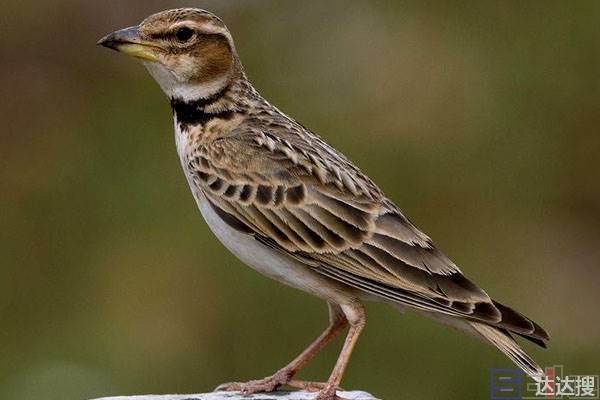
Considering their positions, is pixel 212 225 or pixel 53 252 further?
pixel 53 252

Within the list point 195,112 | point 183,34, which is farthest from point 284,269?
point 183,34

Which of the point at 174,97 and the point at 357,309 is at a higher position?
the point at 174,97

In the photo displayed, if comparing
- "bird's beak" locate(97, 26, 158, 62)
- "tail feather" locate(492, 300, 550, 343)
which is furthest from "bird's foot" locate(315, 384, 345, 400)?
"bird's beak" locate(97, 26, 158, 62)

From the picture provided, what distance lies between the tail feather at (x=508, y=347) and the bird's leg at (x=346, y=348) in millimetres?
695

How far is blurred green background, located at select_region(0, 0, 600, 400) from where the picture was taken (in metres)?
12.6

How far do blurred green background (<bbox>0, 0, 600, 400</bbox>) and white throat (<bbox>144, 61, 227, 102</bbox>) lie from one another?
365cm

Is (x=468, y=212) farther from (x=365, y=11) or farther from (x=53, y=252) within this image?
(x=53, y=252)

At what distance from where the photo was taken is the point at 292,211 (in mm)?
8820

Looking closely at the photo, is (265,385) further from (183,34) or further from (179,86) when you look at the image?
(183,34)

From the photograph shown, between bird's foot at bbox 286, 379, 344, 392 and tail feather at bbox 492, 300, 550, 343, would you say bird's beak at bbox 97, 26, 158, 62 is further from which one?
tail feather at bbox 492, 300, 550, 343

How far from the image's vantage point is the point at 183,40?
351 inches

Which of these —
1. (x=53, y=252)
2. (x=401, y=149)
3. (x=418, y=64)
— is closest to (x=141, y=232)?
(x=53, y=252)

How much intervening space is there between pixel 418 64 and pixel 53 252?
15.7 ft

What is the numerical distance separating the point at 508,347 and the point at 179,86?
2.69 m
